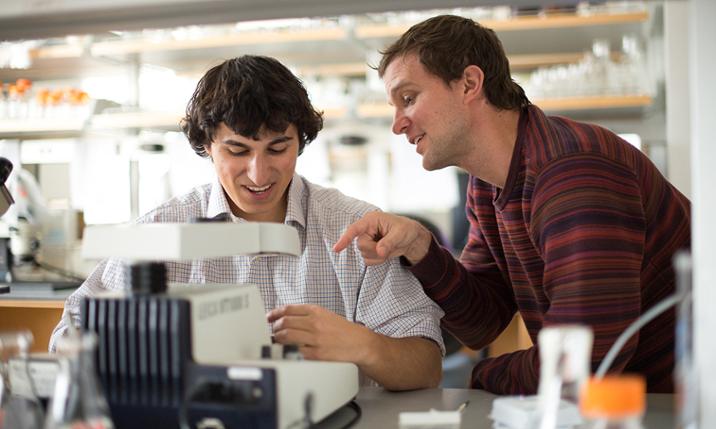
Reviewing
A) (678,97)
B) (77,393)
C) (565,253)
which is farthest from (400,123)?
(678,97)

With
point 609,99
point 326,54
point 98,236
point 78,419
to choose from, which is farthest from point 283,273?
point 326,54

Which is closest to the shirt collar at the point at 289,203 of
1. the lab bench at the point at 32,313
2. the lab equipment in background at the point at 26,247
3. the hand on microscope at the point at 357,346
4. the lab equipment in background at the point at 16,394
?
the hand on microscope at the point at 357,346

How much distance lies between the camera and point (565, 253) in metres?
1.19

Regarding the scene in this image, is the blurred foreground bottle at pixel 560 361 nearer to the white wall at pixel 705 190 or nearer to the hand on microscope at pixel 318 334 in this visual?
the white wall at pixel 705 190

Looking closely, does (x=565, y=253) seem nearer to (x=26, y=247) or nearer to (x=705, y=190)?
(x=705, y=190)

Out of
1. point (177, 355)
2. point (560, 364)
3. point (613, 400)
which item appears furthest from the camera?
point (177, 355)

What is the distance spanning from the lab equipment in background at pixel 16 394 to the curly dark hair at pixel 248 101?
1.96ft

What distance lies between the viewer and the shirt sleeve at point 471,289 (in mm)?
1469

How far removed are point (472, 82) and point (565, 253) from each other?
49 centimetres

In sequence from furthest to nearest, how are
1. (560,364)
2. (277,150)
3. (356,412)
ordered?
(277,150) < (356,412) < (560,364)

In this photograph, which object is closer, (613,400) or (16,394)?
(613,400)

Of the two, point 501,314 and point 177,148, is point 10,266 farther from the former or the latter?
point 501,314

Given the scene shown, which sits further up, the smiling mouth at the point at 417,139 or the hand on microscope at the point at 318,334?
the smiling mouth at the point at 417,139

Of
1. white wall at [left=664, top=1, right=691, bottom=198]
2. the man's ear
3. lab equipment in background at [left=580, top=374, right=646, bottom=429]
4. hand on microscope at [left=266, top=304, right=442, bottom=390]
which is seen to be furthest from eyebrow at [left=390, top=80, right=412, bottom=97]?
white wall at [left=664, top=1, right=691, bottom=198]
